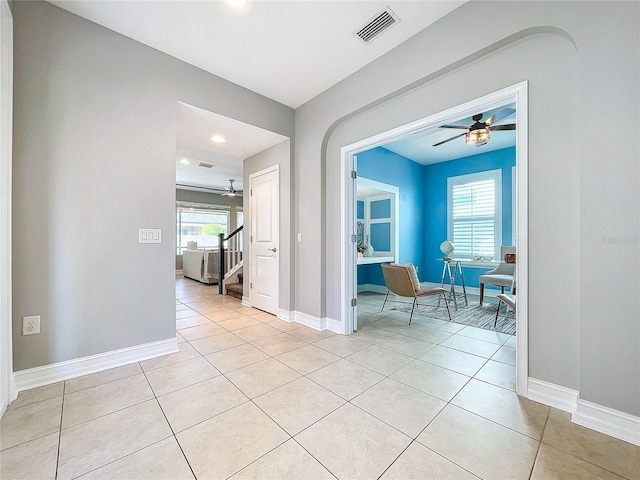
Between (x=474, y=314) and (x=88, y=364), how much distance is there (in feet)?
14.6

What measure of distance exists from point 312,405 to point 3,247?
2.18 meters

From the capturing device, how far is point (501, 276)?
396cm

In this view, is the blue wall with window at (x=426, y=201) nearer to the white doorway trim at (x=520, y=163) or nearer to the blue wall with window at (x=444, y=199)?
the blue wall with window at (x=444, y=199)

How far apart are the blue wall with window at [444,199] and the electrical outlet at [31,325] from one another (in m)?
6.20

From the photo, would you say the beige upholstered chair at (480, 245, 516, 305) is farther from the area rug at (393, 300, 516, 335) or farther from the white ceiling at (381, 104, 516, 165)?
the white ceiling at (381, 104, 516, 165)

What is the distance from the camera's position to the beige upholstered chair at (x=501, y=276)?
3.81 metres

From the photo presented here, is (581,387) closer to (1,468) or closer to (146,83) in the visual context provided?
(1,468)

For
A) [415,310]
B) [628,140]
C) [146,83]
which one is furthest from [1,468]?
[415,310]

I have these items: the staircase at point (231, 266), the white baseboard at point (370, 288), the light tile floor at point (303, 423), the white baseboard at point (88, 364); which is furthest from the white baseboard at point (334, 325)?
the white baseboard at point (370, 288)

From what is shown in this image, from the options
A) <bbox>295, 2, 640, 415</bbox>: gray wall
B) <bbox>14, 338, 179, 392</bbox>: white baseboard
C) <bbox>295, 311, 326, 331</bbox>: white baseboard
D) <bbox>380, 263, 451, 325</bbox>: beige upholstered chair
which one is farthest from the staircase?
<bbox>295, 2, 640, 415</bbox>: gray wall

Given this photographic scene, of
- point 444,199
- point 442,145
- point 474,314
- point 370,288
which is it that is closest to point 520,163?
point 474,314

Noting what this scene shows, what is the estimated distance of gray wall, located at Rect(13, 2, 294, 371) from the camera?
188cm

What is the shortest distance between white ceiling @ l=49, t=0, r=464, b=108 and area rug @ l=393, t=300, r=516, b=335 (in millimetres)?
3283

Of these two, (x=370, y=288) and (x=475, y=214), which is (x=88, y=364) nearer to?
(x=370, y=288)
